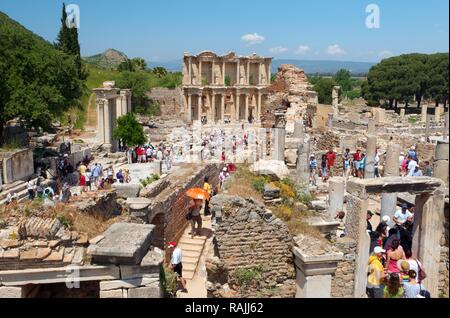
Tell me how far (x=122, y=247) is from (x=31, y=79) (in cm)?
1990

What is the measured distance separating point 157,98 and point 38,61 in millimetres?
41668

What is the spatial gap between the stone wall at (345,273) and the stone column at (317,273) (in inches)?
114

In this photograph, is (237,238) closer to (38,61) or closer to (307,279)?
(307,279)

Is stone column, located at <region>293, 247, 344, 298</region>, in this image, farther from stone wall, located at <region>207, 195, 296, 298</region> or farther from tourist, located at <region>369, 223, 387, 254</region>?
tourist, located at <region>369, 223, 387, 254</region>

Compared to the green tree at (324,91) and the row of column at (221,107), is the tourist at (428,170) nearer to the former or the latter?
the row of column at (221,107)

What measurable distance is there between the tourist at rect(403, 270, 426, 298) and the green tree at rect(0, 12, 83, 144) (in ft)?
62.7

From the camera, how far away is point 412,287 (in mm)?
8109

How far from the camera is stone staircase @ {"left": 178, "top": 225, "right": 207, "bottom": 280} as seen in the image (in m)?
12.2

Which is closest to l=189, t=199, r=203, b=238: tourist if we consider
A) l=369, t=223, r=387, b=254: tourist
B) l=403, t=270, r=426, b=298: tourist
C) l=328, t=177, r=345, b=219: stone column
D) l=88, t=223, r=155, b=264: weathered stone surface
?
l=328, t=177, r=345, b=219: stone column

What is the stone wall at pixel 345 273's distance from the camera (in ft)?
31.5

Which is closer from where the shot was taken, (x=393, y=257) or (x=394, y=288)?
(x=394, y=288)

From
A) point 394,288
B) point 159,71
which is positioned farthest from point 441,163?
point 159,71

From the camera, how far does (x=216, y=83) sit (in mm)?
65000

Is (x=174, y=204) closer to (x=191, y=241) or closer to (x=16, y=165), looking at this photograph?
(x=191, y=241)
